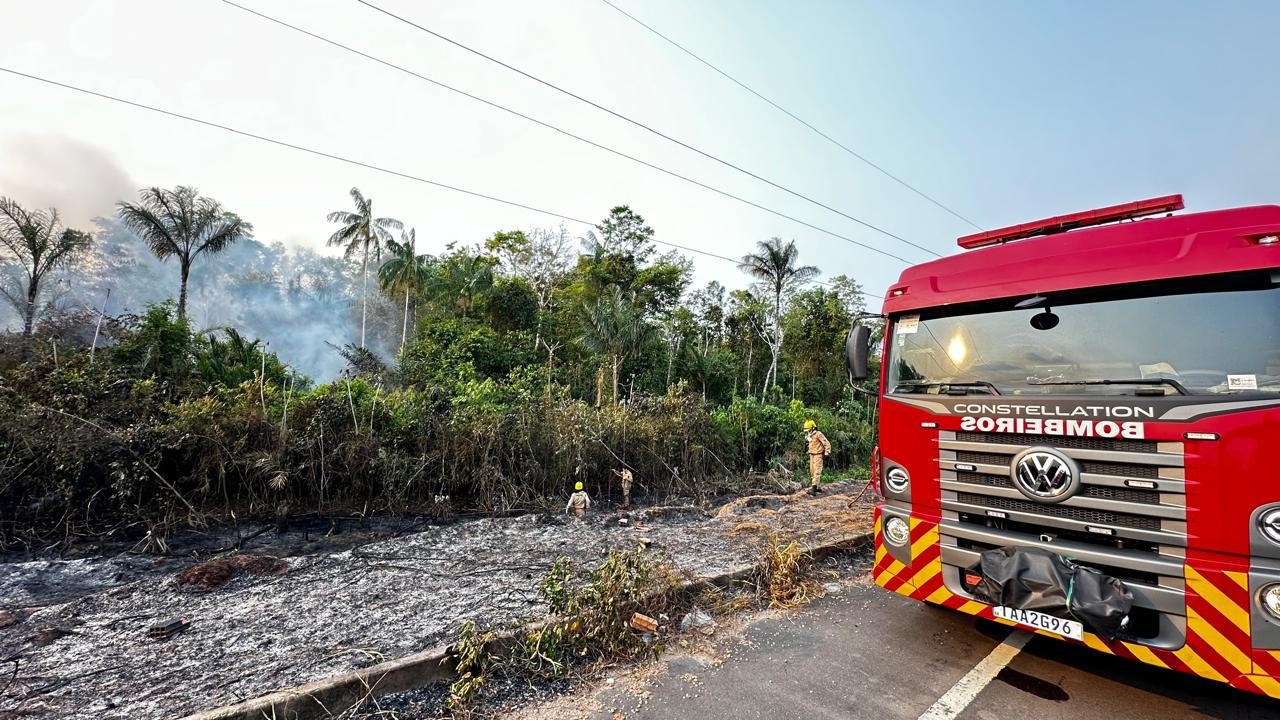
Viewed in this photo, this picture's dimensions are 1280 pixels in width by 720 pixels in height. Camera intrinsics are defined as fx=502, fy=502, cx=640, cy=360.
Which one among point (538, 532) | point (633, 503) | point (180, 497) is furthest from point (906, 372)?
point (180, 497)

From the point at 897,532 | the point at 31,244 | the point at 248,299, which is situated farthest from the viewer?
the point at 248,299

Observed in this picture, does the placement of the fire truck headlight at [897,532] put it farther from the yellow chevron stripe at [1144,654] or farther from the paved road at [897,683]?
the yellow chevron stripe at [1144,654]

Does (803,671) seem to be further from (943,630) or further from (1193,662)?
(1193,662)

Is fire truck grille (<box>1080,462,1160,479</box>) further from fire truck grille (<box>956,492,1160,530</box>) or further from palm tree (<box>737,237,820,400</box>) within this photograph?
palm tree (<box>737,237,820,400</box>)

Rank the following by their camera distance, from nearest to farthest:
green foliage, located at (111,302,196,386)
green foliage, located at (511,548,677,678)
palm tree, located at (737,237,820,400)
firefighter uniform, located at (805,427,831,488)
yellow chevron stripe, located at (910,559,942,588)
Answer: green foliage, located at (511,548,677,678)
yellow chevron stripe, located at (910,559,942,588)
green foliage, located at (111,302,196,386)
firefighter uniform, located at (805,427,831,488)
palm tree, located at (737,237,820,400)

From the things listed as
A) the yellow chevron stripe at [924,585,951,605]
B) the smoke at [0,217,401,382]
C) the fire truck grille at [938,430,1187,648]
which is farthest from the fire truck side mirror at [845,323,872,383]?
the smoke at [0,217,401,382]

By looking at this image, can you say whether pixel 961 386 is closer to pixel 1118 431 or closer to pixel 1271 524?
pixel 1118 431

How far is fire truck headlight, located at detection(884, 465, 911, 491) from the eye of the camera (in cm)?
347

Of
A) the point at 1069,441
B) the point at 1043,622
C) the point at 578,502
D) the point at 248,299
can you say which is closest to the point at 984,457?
the point at 1069,441

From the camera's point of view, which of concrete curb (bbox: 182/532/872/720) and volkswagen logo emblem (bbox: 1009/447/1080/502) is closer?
concrete curb (bbox: 182/532/872/720)

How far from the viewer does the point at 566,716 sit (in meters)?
2.63

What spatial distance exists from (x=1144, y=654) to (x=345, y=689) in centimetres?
398

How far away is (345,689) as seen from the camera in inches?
102

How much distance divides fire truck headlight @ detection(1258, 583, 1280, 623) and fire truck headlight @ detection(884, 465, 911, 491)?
1.54 meters
